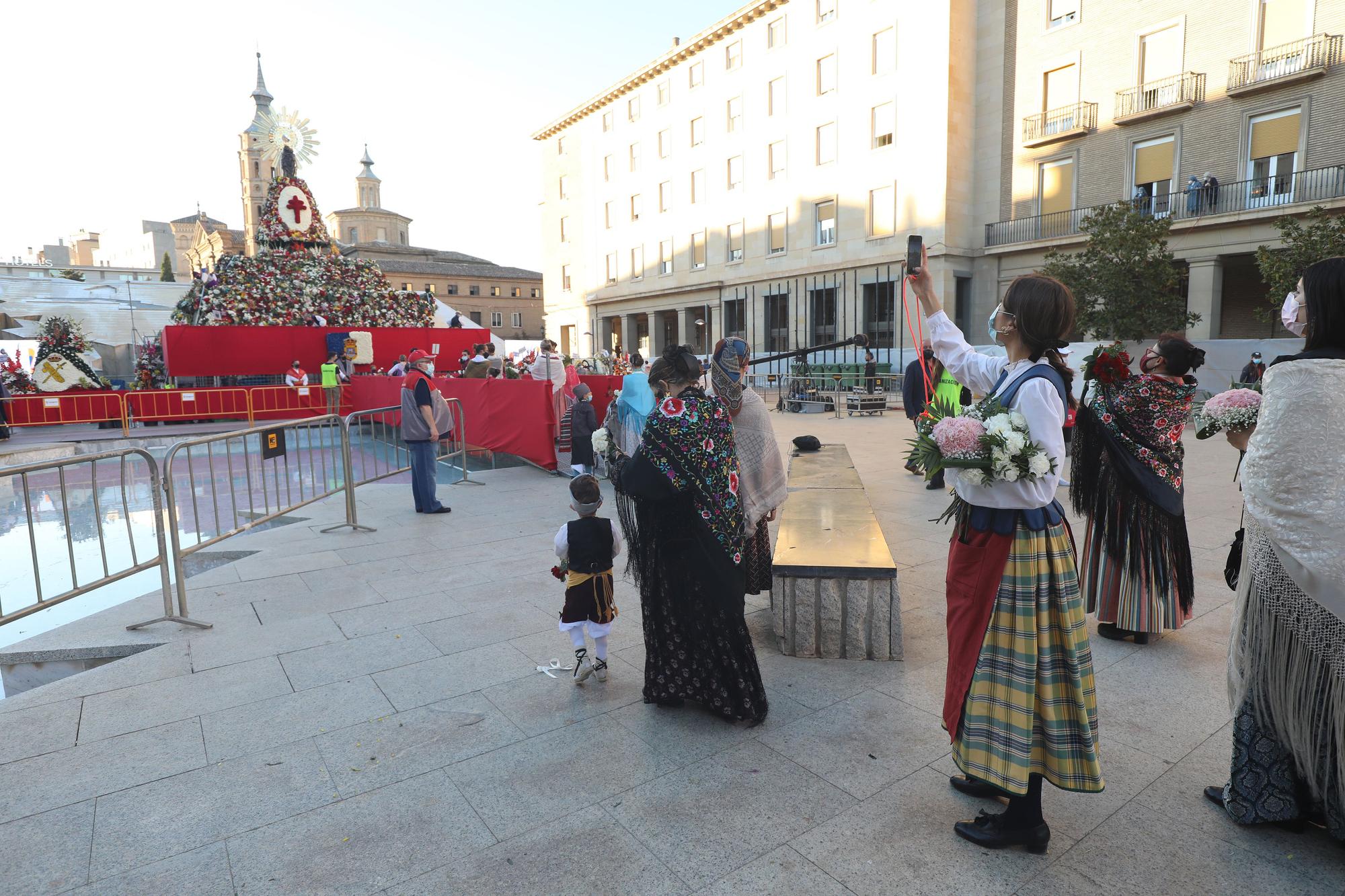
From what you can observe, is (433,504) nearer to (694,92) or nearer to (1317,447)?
(1317,447)

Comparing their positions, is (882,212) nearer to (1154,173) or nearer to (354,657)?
(1154,173)

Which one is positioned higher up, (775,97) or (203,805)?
(775,97)

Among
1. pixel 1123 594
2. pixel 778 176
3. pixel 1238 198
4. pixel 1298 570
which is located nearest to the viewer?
pixel 1298 570

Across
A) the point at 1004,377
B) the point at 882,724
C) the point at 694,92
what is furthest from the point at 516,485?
the point at 694,92

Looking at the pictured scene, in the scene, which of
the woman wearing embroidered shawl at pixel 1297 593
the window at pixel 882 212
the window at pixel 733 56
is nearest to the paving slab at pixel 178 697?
the woman wearing embroidered shawl at pixel 1297 593

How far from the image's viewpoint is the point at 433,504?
855cm

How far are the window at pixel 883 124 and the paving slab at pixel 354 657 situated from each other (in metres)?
32.0

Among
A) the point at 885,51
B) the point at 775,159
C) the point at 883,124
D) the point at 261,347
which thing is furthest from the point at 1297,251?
the point at 261,347

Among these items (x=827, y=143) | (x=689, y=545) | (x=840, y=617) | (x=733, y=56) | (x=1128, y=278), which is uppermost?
(x=733, y=56)

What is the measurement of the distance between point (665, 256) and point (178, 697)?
41.9m

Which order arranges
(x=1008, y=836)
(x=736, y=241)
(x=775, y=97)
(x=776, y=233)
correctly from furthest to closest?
(x=736, y=241) < (x=776, y=233) < (x=775, y=97) < (x=1008, y=836)

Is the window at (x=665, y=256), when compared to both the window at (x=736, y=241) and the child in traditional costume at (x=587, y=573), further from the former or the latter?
the child in traditional costume at (x=587, y=573)

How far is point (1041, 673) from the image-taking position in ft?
8.36

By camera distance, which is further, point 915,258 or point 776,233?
point 776,233
